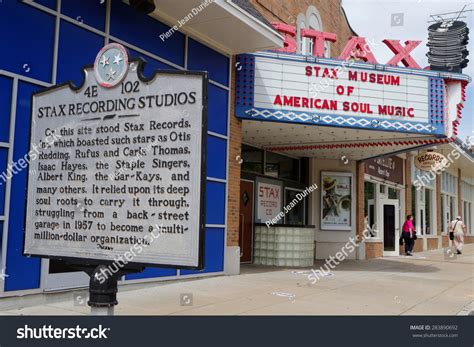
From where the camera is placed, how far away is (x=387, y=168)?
20.8 metres

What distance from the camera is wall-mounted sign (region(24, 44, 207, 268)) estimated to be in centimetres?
328

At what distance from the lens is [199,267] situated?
126 inches

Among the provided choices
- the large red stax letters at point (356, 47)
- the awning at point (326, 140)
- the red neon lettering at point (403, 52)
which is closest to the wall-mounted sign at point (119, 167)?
the awning at point (326, 140)

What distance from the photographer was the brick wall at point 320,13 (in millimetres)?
13688

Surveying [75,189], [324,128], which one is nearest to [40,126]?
[75,189]

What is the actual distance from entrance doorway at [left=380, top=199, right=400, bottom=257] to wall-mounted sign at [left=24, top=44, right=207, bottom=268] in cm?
1775

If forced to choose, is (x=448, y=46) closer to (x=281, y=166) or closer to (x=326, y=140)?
(x=326, y=140)

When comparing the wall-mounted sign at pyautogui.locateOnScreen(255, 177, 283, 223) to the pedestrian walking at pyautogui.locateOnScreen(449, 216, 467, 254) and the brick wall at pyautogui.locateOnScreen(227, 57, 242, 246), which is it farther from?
the pedestrian walking at pyautogui.locateOnScreen(449, 216, 467, 254)

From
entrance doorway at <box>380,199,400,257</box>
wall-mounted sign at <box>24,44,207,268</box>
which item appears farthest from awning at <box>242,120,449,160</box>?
wall-mounted sign at <box>24,44,207,268</box>

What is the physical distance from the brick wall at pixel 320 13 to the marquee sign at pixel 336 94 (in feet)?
7.51

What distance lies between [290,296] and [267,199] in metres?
6.48

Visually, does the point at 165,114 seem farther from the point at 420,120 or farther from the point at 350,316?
the point at 420,120

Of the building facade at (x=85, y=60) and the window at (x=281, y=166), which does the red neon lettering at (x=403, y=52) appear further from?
the window at (x=281, y=166)
